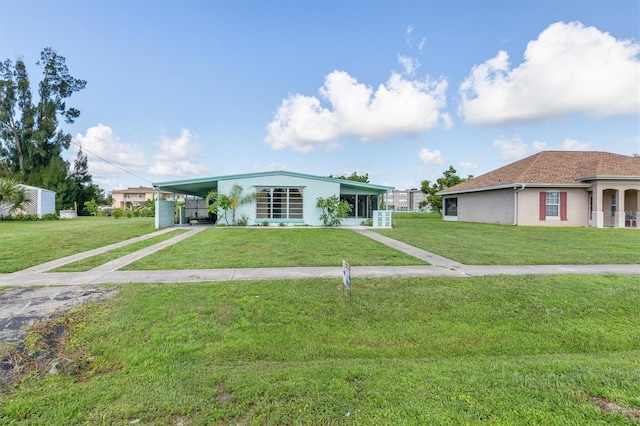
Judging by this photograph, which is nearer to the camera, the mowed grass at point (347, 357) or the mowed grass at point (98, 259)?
the mowed grass at point (347, 357)

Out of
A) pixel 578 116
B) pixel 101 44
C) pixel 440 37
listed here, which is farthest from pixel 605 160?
pixel 101 44

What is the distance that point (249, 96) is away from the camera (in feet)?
63.8

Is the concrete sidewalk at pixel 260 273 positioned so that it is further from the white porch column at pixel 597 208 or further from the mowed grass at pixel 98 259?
the white porch column at pixel 597 208

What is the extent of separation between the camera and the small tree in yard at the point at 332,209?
18.0 metres

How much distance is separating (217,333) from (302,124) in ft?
69.2

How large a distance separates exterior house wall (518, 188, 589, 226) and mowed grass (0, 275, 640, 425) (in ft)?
51.8

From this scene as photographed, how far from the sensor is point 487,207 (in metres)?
22.3

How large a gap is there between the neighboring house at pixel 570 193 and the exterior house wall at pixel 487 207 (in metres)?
0.07

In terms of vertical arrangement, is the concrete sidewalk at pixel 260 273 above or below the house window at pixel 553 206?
below

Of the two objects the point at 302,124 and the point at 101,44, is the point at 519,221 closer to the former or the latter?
the point at 302,124

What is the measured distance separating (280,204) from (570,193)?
18642mm

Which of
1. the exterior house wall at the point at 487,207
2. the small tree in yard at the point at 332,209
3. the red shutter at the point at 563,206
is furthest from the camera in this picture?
the exterior house wall at the point at 487,207

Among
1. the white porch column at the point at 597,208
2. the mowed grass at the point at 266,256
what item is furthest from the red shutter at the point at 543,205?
the mowed grass at the point at 266,256

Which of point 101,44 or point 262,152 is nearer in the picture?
point 101,44
